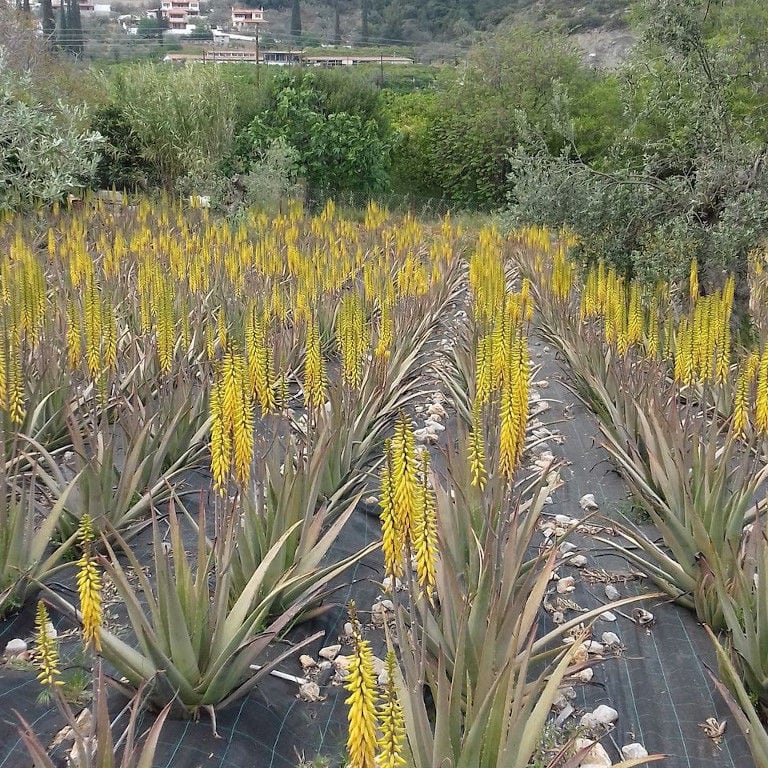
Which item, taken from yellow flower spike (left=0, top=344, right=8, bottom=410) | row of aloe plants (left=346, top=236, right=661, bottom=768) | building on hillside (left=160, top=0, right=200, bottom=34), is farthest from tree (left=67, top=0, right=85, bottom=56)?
row of aloe plants (left=346, top=236, right=661, bottom=768)

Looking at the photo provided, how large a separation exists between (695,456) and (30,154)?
31.2 feet

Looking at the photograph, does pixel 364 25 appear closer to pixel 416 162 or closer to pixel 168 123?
pixel 416 162

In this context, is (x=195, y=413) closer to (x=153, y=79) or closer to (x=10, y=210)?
(x=10, y=210)

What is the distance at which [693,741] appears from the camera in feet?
8.57

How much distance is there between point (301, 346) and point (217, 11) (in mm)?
95540

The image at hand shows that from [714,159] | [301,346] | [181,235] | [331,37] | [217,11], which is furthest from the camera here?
[217,11]

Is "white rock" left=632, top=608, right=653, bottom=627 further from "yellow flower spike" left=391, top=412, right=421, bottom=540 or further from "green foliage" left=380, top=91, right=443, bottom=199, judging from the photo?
"green foliage" left=380, top=91, right=443, bottom=199

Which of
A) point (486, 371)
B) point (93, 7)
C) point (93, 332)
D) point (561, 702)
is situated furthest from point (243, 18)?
point (561, 702)

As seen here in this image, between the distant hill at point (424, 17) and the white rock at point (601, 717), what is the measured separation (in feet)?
165

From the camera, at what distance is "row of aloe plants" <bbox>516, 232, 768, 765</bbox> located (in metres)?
2.72

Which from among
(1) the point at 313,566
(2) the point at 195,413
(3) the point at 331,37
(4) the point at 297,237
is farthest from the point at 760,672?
(3) the point at 331,37

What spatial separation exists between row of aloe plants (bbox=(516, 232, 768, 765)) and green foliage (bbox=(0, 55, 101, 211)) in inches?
301

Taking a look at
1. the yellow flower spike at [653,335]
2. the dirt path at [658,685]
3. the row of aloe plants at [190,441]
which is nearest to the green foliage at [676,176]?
the yellow flower spike at [653,335]

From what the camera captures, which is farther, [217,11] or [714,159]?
[217,11]
